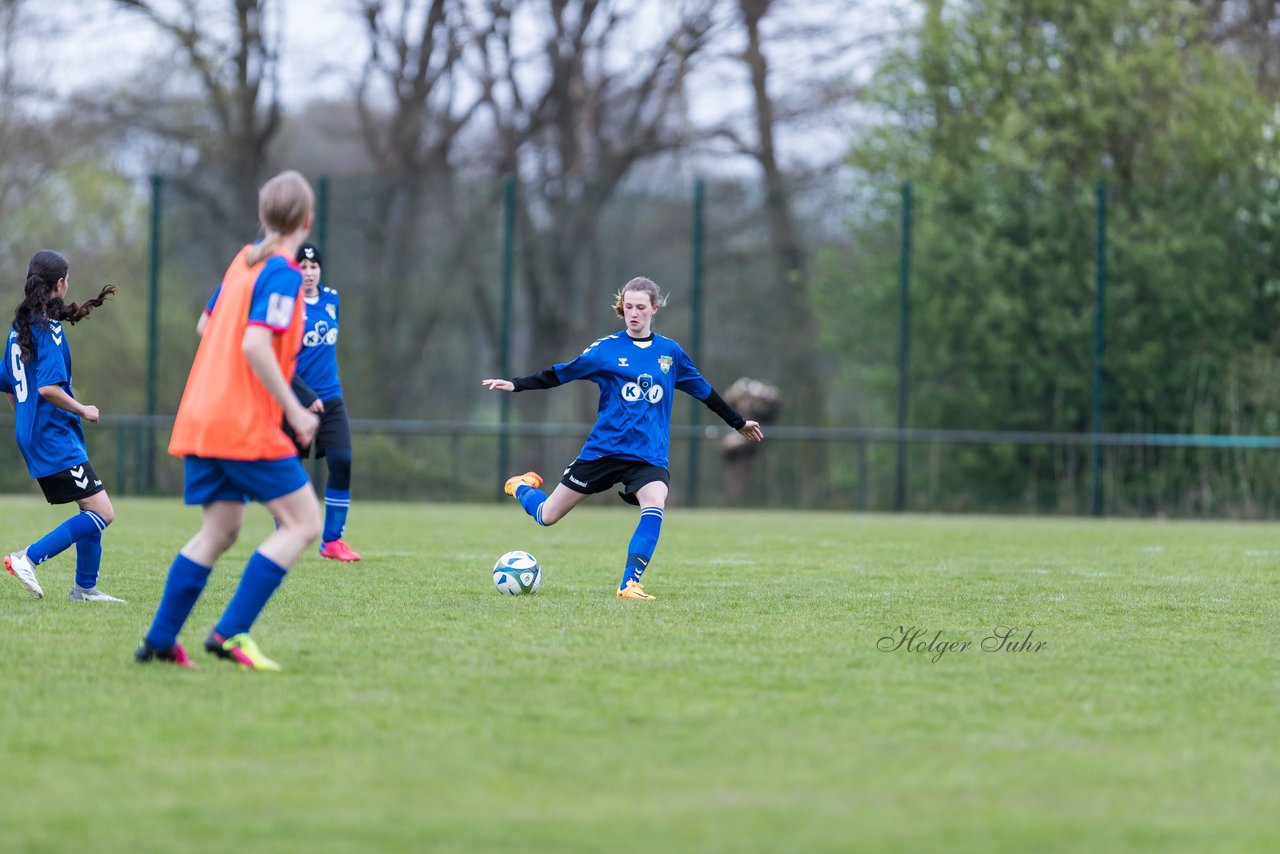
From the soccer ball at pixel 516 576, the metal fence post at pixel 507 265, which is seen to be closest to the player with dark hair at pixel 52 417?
the soccer ball at pixel 516 576

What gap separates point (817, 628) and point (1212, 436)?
1365 cm

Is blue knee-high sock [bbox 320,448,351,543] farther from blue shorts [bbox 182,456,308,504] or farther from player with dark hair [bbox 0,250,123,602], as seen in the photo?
blue shorts [bbox 182,456,308,504]

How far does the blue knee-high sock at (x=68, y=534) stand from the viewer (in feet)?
23.7

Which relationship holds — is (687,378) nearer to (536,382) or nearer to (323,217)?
(536,382)

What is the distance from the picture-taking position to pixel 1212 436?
1870cm

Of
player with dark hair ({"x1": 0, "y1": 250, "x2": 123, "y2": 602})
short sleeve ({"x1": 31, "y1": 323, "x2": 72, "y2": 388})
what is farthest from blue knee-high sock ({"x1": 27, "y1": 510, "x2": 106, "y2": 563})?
short sleeve ({"x1": 31, "y1": 323, "x2": 72, "y2": 388})

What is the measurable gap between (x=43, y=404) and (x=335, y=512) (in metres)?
2.61

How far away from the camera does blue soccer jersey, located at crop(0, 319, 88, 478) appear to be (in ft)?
23.0

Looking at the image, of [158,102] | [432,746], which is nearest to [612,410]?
[432,746]

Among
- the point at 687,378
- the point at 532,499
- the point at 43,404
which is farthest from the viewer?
the point at 532,499

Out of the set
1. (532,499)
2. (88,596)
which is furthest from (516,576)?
(88,596)

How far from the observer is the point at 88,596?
7.24 m

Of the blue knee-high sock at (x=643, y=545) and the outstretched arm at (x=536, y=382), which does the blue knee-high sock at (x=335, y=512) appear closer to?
the outstretched arm at (x=536, y=382)

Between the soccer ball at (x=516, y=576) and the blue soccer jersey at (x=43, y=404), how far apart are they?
76.8 inches
